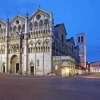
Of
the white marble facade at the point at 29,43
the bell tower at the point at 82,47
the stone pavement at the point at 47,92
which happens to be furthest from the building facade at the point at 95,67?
the stone pavement at the point at 47,92

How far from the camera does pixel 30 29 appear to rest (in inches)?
2327

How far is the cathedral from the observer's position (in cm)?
5422

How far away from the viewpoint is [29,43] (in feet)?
189

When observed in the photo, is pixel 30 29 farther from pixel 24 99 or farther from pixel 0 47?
pixel 24 99

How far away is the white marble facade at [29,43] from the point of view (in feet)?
178

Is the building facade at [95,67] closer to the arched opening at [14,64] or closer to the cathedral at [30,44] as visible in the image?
the cathedral at [30,44]

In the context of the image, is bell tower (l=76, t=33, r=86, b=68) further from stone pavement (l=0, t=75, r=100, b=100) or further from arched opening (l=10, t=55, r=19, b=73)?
stone pavement (l=0, t=75, r=100, b=100)

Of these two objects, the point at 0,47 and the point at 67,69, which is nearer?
the point at 67,69

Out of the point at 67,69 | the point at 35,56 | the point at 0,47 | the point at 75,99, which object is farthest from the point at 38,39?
the point at 75,99

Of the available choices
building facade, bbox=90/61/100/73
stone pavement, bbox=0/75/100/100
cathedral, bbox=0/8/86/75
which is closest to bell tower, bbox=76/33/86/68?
cathedral, bbox=0/8/86/75

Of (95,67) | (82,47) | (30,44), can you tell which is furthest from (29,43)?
(95,67)

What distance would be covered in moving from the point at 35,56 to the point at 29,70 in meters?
5.23

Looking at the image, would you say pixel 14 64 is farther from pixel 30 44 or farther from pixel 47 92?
pixel 47 92

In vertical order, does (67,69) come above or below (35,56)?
below
